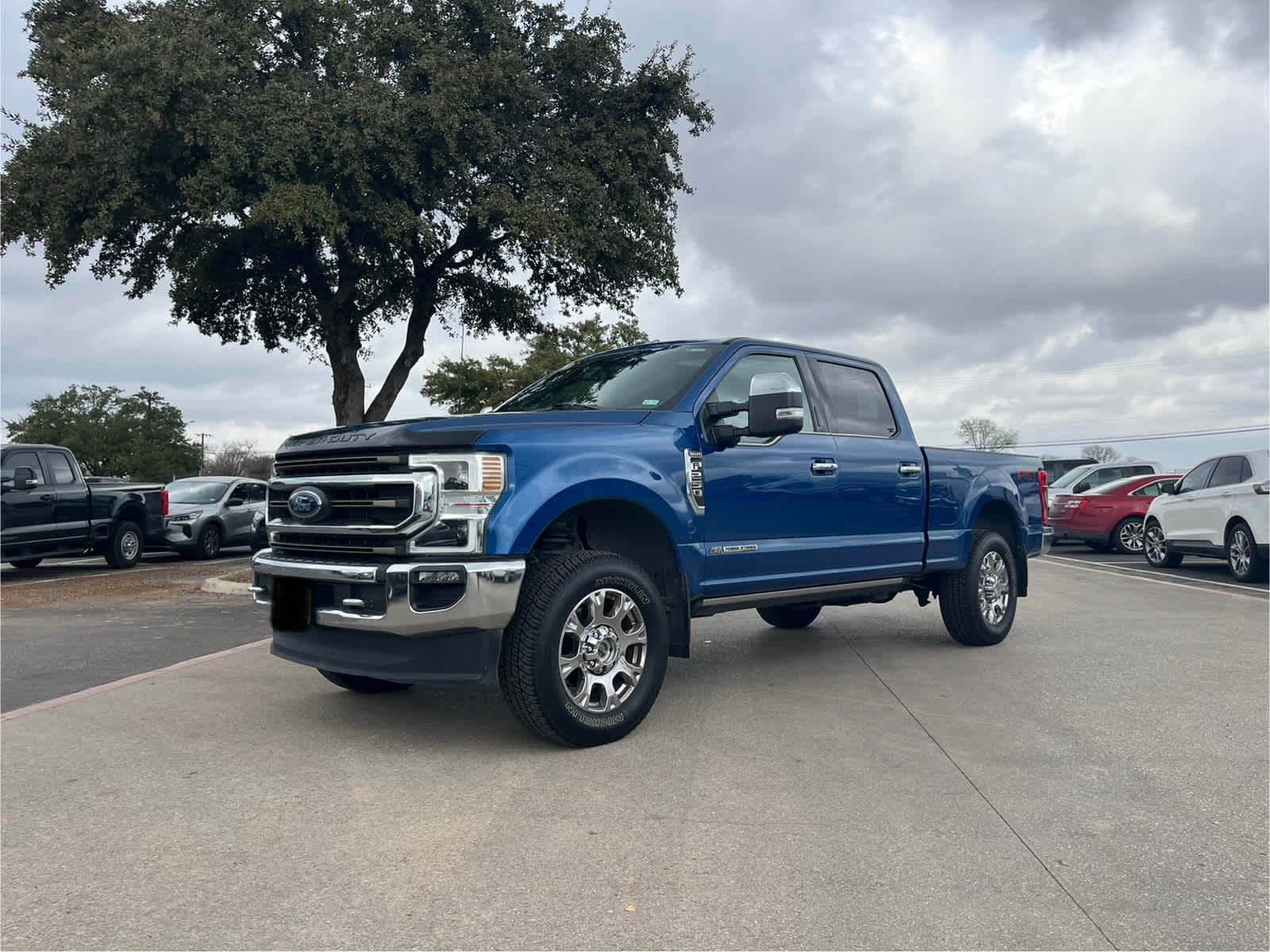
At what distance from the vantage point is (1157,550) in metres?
15.2

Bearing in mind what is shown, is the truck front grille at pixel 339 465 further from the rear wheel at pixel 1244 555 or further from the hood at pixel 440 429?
the rear wheel at pixel 1244 555

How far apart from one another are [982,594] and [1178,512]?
339 inches

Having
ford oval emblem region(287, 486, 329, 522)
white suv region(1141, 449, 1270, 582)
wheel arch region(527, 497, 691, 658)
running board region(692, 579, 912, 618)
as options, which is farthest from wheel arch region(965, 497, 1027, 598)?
white suv region(1141, 449, 1270, 582)

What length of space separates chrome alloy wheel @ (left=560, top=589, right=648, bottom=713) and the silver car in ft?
46.0

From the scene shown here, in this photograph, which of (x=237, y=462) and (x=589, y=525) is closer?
(x=589, y=525)

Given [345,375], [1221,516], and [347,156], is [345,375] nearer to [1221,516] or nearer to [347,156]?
[347,156]

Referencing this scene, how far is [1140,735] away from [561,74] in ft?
51.0

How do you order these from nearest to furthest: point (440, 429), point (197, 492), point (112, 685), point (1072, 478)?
point (440, 429) < point (112, 685) < point (197, 492) < point (1072, 478)

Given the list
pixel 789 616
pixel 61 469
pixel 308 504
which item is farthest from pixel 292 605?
pixel 61 469

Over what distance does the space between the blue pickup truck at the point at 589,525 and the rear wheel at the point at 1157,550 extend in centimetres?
1001

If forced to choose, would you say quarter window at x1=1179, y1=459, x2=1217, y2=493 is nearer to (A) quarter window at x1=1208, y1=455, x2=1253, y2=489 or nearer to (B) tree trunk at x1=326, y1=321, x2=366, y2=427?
(A) quarter window at x1=1208, y1=455, x2=1253, y2=489

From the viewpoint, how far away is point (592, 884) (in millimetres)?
3117

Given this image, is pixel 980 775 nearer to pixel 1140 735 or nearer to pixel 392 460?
pixel 1140 735

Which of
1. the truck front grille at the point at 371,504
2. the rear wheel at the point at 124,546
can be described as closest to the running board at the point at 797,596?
the truck front grille at the point at 371,504
